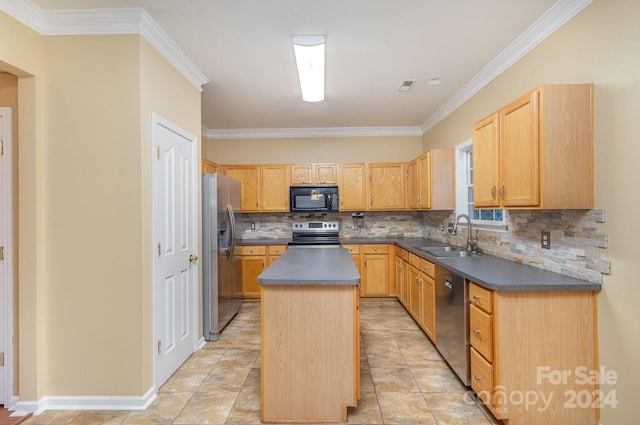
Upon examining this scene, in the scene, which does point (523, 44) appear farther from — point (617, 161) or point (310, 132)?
point (310, 132)

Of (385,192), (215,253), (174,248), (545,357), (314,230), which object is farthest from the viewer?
(314,230)

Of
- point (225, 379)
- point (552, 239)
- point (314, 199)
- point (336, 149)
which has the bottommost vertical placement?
point (225, 379)

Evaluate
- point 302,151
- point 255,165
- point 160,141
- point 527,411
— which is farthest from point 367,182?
point 527,411

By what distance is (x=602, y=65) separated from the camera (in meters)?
1.78

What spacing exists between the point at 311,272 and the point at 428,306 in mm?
1610

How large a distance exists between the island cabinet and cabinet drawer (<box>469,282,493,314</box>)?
5 cm

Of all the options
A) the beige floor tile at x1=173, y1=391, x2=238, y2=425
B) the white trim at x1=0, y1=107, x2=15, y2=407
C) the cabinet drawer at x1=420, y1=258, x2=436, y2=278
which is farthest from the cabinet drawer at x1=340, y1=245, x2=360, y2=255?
the white trim at x1=0, y1=107, x2=15, y2=407

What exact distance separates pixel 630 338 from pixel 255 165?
4.44 m

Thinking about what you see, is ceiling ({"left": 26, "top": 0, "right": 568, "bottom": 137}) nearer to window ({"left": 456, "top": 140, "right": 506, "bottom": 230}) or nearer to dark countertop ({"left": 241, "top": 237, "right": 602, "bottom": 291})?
window ({"left": 456, "top": 140, "right": 506, "bottom": 230})

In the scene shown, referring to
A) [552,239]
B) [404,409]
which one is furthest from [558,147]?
[404,409]

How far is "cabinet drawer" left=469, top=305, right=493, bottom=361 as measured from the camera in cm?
190

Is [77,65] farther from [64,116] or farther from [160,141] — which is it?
[160,141]

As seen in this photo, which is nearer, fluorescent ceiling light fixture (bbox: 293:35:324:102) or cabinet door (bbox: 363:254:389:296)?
fluorescent ceiling light fixture (bbox: 293:35:324:102)

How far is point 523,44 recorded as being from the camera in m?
2.40
